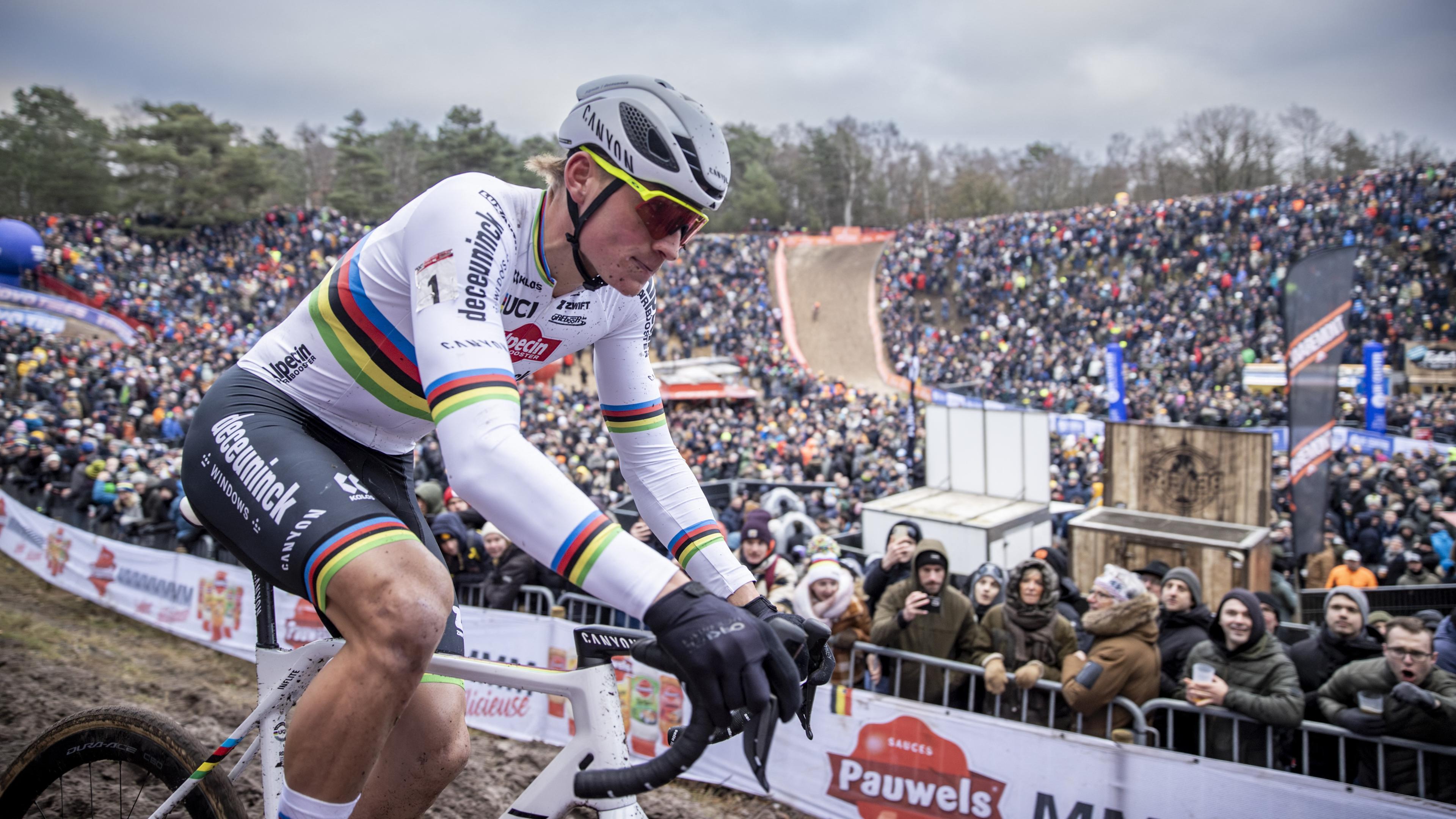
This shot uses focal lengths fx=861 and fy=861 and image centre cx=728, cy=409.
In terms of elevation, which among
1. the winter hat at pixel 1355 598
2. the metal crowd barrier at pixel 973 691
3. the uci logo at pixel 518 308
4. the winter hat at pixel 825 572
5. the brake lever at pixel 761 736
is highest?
the uci logo at pixel 518 308

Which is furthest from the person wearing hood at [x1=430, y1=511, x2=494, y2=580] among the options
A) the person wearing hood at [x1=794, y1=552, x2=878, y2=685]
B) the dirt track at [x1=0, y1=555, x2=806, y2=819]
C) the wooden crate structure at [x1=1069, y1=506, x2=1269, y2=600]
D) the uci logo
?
the wooden crate structure at [x1=1069, y1=506, x2=1269, y2=600]

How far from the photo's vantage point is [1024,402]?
25719 mm

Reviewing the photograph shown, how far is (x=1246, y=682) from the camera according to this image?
4.79 metres

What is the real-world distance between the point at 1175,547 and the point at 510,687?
9077mm

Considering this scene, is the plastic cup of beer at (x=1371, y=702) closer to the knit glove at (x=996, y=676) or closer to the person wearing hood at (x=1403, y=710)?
the person wearing hood at (x=1403, y=710)

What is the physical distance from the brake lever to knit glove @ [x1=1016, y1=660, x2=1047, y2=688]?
4070 mm

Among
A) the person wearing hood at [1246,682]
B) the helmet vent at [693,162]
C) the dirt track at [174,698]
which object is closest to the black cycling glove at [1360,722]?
the person wearing hood at [1246,682]

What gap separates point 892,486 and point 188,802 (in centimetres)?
1504

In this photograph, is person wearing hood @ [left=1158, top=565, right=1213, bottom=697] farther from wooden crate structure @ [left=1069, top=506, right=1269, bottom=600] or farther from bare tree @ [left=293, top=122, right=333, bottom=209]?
bare tree @ [left=293, top=122, right=333, bottom=209]

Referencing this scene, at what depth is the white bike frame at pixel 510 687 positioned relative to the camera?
6.18 feet

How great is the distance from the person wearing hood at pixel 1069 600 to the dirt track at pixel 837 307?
94.3ft

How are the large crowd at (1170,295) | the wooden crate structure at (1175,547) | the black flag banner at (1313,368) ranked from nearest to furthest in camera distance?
1. the wooden crate structure at (1175,547)
2. the black flag banner at (1313,368)
3. the large crowd at (1170,295)

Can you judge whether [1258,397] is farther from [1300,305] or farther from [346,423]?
[346,423]

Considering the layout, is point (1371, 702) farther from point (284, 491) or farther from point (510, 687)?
point (284, 491)
